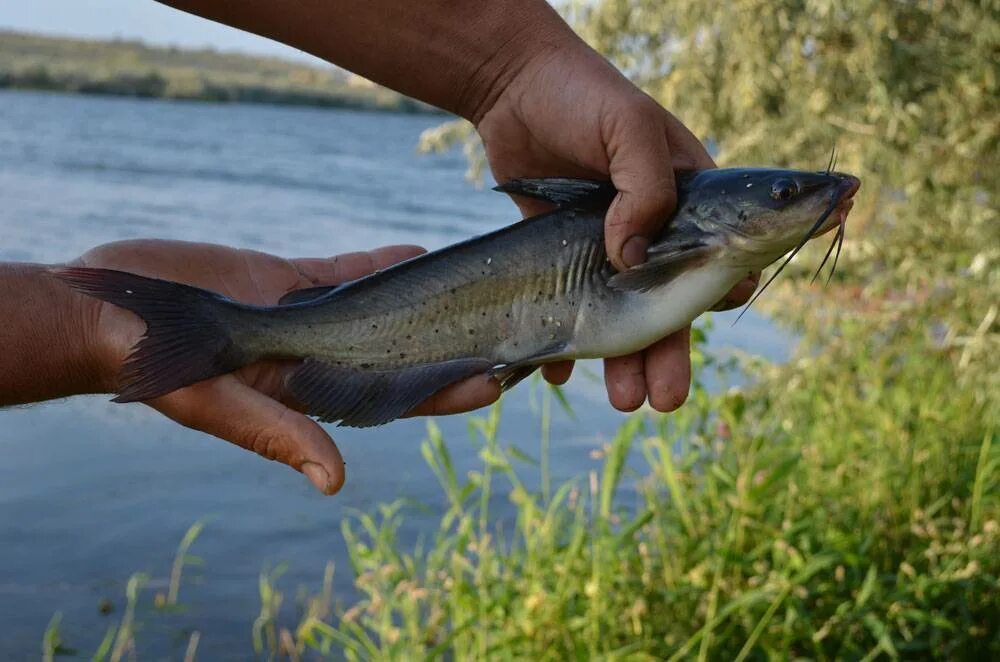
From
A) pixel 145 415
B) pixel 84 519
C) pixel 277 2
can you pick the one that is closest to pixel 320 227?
pixel 145 415

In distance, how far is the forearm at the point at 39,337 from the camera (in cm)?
296

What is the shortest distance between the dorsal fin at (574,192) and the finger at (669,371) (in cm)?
47

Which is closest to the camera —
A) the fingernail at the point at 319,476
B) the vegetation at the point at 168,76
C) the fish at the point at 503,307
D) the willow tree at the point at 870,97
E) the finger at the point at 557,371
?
the fingernail at the point at 319,476

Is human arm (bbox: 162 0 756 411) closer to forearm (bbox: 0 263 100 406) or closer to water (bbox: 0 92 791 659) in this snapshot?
forearm (bbox: 0 263 100 406)

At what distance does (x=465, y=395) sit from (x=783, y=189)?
1016 millimetres

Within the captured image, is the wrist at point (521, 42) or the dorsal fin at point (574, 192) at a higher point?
the wrist at point (521, 42)

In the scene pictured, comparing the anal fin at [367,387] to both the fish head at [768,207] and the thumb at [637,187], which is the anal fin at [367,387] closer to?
the thumb at [637,187]

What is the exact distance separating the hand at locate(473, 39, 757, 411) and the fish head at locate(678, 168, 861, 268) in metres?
0.12

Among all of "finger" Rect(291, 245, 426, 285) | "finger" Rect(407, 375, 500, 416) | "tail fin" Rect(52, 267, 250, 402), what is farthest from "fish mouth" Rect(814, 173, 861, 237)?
"tail fin" Rect(52, 267, 250, 402)

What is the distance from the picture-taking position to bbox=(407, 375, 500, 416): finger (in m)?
3.01

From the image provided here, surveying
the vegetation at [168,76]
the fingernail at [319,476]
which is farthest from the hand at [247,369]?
the vegetation at [168,76]

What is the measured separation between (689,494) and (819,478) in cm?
69

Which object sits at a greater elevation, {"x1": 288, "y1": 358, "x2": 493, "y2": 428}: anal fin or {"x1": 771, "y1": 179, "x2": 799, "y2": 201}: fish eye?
{"x1": 771, "y1": 179, "x2": 799, "y2": 201}: fish eye

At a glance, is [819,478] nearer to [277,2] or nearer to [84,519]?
[277,2]
